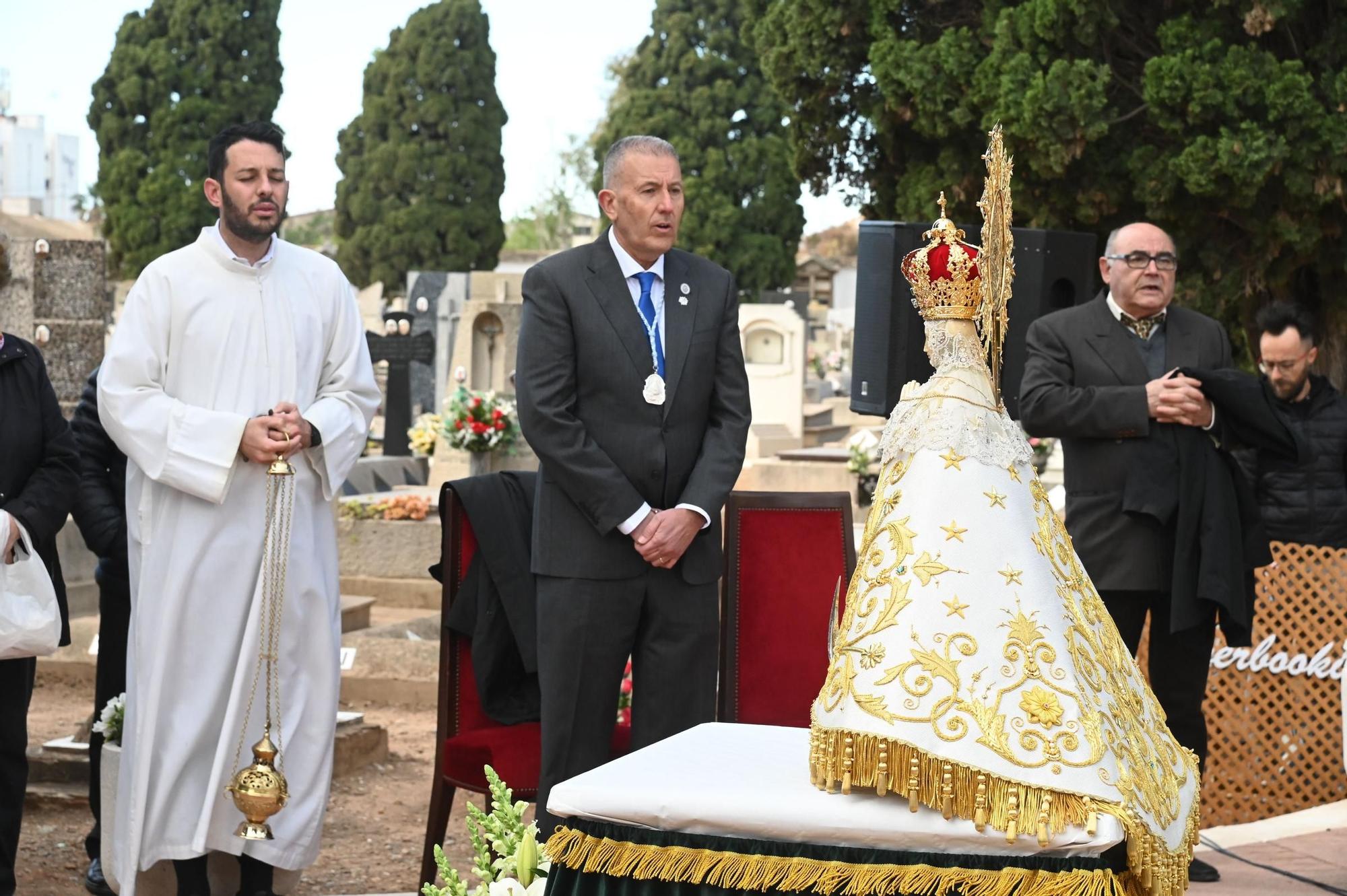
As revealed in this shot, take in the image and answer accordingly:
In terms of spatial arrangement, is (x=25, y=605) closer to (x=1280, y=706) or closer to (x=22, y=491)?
(x=22, y=491)

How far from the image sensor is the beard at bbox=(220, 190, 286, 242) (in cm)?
462

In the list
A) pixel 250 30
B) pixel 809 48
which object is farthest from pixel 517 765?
pixel 250 30

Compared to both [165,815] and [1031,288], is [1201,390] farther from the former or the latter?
[165,815]

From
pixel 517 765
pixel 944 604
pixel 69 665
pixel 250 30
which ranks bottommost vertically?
pixel 69 665

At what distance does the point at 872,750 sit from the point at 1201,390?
2.56 metres

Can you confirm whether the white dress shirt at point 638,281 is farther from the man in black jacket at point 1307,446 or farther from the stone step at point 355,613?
the stone step at point 355,613

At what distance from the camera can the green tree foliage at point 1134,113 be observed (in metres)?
11.7

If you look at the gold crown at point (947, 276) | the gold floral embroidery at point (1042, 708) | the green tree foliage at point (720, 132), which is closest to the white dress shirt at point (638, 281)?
the gold crown at point (947, 276)

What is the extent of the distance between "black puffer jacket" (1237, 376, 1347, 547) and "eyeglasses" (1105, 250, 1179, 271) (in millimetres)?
1721

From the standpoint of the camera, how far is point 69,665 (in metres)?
8.86

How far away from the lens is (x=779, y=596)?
16.8ft

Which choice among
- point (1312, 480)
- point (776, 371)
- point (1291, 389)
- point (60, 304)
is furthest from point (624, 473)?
point (776, 371)

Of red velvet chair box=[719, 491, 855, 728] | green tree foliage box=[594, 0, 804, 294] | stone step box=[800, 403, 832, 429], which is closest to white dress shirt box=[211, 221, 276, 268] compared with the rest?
red velvet chair box=[719, 491, 855, 728]

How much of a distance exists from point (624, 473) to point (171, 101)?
3619 cm
